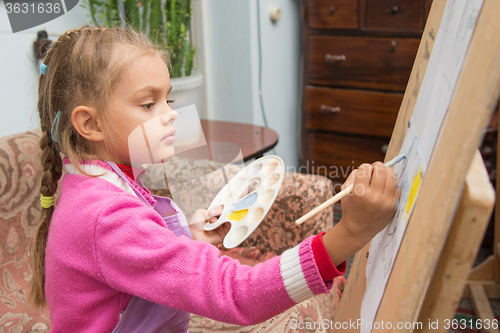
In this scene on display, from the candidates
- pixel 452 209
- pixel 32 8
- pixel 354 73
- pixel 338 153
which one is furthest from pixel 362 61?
pixel 452 209

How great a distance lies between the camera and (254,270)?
18.9 inches

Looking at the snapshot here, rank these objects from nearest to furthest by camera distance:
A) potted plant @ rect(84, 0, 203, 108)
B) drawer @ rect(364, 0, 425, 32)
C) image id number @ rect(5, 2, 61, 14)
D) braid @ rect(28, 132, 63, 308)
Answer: braid @ rect(28, 132, 63, 308) < image id number @ rect(5, 2, 61, 14) < potted plant @ rect(84, 0, 203, 108) < drawer @ rect(364, 0, 425, 32)

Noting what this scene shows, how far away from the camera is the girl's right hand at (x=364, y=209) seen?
42cm

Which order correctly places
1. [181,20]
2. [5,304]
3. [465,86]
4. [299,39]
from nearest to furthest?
[465,86]
[5,304]
[181,20]
[299,39]

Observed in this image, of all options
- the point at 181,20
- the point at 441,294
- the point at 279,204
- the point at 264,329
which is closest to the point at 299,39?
the point at 181,20

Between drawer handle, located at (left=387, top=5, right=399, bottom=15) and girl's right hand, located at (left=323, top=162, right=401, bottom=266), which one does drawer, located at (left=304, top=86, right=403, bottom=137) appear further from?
girl's right hand, located at (left=323, top=162, right=401, bottom=266)

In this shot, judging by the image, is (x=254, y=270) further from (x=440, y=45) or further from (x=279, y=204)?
(x=279, y=204)

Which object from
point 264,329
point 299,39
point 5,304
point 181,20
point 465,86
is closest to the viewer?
point 465,86

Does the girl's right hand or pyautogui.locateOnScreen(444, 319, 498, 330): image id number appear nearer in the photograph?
the girl's right hand

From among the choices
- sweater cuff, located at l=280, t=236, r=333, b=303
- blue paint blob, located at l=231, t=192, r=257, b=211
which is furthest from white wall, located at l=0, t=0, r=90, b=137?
sweater cuff, located at l=280, t=236, r=333, b=303

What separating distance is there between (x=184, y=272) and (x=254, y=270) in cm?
8

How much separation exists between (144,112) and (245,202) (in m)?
0.19

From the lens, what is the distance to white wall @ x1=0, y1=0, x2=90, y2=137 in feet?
3.74

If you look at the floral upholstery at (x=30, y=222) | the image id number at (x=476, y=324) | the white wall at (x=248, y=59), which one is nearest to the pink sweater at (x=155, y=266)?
the floral upholstery at (x=30, y=222)
